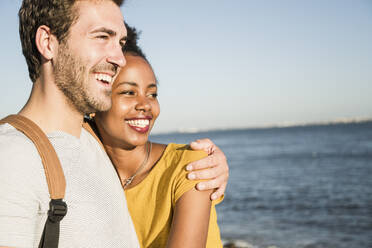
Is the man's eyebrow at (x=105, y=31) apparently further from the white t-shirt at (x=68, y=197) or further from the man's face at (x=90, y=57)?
the white t-shirt at (x=68, y=197)

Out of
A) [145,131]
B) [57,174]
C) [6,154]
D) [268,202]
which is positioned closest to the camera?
[6,154]

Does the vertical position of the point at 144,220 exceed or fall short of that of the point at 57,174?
it falls short

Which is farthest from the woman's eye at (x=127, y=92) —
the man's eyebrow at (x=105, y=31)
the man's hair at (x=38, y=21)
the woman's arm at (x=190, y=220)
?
the woman's arm at (x=190, y=220)

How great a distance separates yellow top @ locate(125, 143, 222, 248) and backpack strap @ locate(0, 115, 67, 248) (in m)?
1.15

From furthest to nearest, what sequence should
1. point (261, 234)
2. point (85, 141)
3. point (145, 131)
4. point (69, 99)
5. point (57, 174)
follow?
point (261, 234), point (145, 131), point (85, 141), point (69, 99), point (57, 174)

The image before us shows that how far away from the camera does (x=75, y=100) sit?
215 centimetres

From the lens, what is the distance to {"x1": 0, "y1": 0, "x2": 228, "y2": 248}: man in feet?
5.93

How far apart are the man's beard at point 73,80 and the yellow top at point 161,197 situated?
98 cm

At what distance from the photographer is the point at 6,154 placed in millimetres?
1586

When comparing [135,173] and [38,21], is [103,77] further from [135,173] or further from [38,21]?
[135,173]

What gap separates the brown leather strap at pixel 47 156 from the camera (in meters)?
1.68

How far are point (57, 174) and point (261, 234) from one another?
11.5m

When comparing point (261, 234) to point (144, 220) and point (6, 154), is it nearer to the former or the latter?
point (144, 220)

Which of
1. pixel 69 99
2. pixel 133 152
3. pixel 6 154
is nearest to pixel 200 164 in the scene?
pixel 133 152
